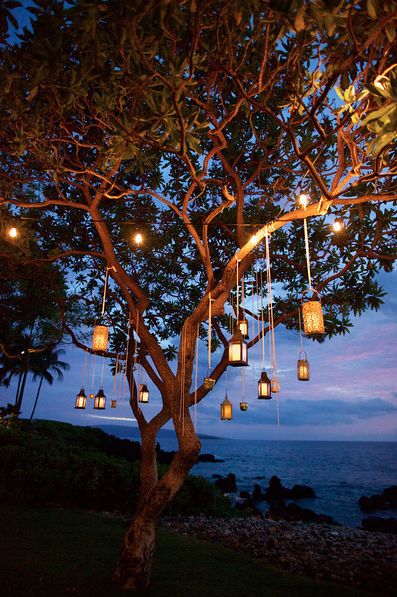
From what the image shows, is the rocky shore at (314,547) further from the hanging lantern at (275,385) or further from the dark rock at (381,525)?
the dark rock at (381,525)

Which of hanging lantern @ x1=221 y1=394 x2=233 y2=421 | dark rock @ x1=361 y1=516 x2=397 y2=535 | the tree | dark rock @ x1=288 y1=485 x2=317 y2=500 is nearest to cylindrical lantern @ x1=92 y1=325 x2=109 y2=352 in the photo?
the tree

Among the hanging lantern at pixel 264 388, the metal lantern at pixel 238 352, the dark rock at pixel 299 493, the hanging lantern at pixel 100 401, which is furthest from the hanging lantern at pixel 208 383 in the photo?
the dark rock at pixel 299 493

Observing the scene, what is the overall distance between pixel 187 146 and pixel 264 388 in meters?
3.64

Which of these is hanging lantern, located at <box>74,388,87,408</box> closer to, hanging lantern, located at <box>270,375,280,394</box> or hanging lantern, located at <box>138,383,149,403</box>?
hanging lantern, located at <box>138,383,149,403</box>

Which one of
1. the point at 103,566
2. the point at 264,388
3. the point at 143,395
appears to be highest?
the point at 143,395

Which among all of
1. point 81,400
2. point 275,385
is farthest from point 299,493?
point 275,385

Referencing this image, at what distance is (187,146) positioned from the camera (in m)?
6.20

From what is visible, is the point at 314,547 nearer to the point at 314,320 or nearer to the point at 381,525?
the point at 314,320

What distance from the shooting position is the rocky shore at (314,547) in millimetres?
6148

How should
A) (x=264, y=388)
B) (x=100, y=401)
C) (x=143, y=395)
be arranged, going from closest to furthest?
1. (x=264, y=388)
2. (x=100, y=401)
3. (x=143, y=395)

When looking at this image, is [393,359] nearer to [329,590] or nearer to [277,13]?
[329,590]

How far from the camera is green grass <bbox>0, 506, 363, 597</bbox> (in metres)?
4.68

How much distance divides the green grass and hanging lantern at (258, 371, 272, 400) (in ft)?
7.44

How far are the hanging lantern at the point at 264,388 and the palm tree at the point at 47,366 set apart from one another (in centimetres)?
2430
